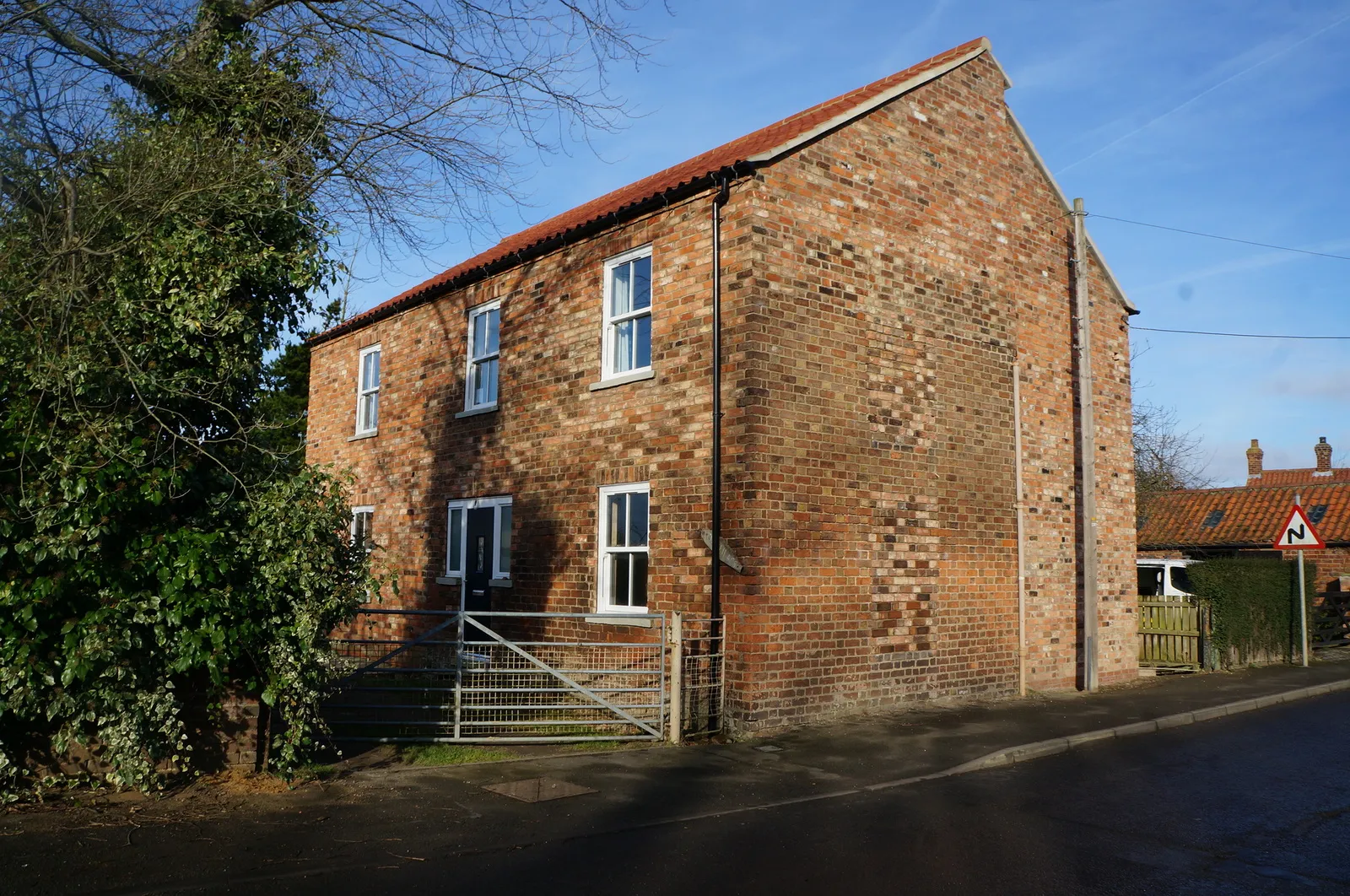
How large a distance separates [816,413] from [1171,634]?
377 inches

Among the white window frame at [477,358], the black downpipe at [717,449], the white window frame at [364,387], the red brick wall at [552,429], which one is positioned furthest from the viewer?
the white window frame at [364,387]

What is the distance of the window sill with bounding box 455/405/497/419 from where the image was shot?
14.8m

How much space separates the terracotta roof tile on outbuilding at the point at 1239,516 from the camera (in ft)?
92.6

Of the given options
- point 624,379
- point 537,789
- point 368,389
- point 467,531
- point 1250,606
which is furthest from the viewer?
point 368,389

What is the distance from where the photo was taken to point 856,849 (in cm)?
647

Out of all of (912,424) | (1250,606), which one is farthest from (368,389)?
(1250,606)

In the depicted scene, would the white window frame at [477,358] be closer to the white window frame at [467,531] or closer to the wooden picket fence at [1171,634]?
the white window frame at [467,531]

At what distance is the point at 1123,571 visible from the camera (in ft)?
50.8

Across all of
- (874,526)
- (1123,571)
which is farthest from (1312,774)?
(1123,571)

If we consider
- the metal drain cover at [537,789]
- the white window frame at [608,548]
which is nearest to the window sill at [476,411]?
the white window frame at [608,548]

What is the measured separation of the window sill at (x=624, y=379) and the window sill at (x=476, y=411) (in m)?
2.42

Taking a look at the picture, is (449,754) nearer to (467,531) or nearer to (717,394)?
(717,394)

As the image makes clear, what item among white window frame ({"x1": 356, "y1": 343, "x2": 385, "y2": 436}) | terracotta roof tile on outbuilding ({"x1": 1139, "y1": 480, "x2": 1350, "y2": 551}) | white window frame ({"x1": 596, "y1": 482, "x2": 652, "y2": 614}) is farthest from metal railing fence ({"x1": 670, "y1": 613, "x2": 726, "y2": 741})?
terracotta roof tile on outbuilding ({"x1": 1139, "y1": 480, "x2": 1350, "y2": 551})

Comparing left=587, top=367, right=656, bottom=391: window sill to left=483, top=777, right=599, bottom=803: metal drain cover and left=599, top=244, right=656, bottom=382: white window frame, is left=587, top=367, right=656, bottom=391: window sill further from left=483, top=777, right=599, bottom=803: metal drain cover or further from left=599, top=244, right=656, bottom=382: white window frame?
left=483, top=777, right=599, bottom=803: metal drain cover
